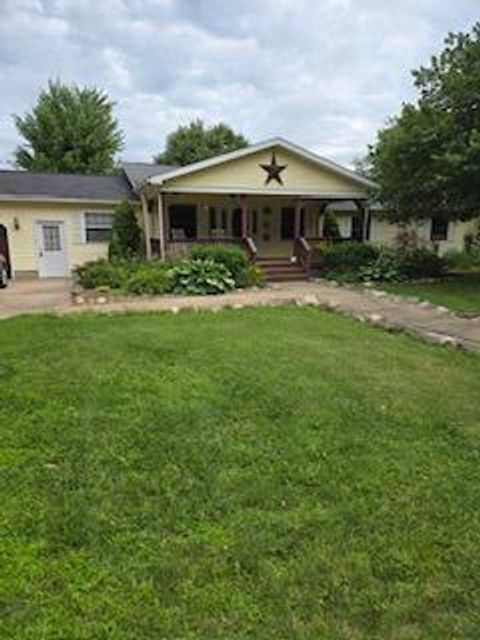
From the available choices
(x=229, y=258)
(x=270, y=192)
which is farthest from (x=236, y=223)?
(x=229, y=258)

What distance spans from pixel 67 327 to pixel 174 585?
20.9 feet

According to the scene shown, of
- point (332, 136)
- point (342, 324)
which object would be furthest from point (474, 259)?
point (332, 136)

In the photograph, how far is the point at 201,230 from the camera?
1998 cm

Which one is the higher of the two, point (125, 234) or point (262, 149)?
point (262, 149)

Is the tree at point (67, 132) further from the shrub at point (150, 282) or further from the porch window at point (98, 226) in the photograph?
the shrub at point (150, 282)

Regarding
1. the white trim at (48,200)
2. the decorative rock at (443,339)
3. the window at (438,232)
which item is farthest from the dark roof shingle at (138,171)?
the decorative rock at (443,339)

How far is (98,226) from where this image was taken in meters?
19.3

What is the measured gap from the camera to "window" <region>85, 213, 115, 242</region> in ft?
62.9

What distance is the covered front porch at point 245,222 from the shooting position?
17.8 m

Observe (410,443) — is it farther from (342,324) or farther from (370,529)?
(342,324)

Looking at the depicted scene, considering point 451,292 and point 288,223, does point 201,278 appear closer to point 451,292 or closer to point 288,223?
point 451,292

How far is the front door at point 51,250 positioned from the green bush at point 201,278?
20.1 feet

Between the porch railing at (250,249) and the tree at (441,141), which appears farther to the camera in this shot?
the porch railing at (250,249)

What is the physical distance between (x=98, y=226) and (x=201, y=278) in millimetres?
7097
